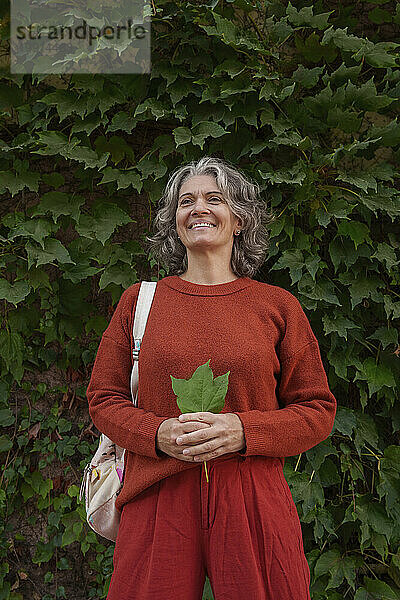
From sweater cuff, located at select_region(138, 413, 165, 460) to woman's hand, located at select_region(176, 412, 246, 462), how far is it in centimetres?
8

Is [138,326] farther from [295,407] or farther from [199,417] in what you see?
[295,407]

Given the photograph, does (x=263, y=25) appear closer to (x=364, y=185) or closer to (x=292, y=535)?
(x=364, y=185)

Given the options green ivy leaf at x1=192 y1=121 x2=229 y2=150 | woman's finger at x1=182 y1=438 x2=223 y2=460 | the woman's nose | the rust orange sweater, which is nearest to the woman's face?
the woman's nose

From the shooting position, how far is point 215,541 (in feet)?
4.00

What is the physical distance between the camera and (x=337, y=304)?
2.04 meters

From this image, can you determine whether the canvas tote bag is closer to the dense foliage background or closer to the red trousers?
the red trousers

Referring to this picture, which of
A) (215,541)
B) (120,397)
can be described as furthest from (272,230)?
(215,541)

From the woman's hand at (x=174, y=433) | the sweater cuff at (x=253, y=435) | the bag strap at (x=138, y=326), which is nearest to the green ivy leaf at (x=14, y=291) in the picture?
the bag strap at (x=138, y=326)

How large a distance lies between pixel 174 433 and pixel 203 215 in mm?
556

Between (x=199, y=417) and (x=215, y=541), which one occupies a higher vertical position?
(x=199, y=417)

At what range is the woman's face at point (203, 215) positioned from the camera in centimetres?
143

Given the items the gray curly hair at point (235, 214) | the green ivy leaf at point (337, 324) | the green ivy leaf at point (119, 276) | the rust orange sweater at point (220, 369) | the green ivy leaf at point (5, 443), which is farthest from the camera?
the green ivy leaf at point (5, 443)

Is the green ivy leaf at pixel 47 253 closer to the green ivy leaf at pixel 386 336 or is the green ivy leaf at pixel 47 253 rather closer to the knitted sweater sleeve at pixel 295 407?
the knitted sweater sleeve at pixel 295 407

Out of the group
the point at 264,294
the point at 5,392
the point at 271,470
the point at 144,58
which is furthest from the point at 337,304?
the point at 5,392
